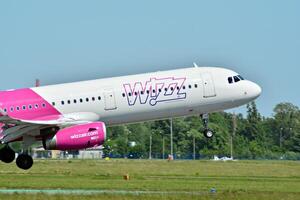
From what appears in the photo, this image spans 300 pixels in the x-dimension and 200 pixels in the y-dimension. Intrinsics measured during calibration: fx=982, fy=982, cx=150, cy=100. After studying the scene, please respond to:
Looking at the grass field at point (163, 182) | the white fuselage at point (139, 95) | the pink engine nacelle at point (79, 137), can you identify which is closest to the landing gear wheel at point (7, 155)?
the grass field at point (163, 182)

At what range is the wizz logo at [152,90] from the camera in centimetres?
5722

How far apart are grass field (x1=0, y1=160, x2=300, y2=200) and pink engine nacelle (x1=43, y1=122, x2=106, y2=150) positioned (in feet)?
7.04

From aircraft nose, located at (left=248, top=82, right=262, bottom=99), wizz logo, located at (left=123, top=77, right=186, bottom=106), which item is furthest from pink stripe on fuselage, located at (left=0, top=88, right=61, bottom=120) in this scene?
aircraft nose, located at (left=248, top=82, right=262, bottom=99)

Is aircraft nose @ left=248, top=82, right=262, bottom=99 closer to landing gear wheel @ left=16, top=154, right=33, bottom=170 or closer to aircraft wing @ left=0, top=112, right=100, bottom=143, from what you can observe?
aircraft wing @ left=0, top=112, right=100, bottom=143

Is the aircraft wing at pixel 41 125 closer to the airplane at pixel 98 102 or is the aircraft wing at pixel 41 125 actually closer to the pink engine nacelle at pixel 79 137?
the airplane at pixel 98 102

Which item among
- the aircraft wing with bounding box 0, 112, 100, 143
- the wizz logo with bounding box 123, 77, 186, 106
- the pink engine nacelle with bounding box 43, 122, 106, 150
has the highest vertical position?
the wizz logo with bounding box 123, 77, 186, 106

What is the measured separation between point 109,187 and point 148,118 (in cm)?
768

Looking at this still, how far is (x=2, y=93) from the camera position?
5894cm

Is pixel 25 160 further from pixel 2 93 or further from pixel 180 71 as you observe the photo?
pixel 180 71

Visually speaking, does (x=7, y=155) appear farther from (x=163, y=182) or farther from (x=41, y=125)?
(x=163, y=182)

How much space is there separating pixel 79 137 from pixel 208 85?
337 inches

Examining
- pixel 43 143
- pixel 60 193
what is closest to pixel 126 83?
pixel 43 143

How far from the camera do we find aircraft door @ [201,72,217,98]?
58219mm

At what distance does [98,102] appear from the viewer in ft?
188
